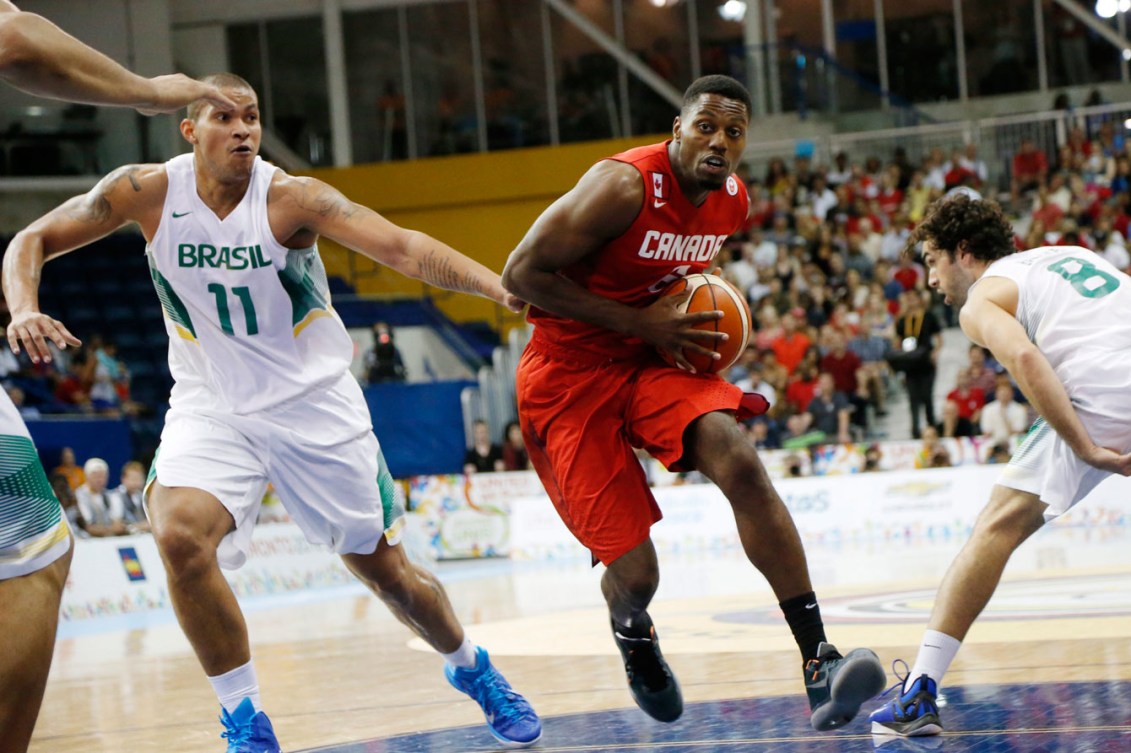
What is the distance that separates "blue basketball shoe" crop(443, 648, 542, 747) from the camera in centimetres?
504

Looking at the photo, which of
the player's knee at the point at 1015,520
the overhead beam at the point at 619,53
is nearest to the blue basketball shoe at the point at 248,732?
the player's knee at the point at 1015,520

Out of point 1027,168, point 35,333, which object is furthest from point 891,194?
point 35,333

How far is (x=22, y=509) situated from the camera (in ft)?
10.2

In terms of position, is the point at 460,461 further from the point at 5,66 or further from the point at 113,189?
the point at 5,66

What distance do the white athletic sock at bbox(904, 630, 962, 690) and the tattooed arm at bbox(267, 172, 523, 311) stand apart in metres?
1.78

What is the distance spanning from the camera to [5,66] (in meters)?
2.80

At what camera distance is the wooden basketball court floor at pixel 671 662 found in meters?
4.86

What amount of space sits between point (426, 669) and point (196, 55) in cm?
2197

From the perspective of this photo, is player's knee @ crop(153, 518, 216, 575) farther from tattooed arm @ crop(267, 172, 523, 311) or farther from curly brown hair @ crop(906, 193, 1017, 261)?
curly brown hair @ crop(906, 193, 1017, 261)

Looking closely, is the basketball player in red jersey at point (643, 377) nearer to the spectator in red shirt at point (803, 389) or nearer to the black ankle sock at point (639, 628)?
the black ankle sock at point (639, 628)

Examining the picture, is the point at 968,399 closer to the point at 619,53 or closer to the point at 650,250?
the point at 650,250

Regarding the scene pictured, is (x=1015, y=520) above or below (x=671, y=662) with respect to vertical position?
above

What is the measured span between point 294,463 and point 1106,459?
273 centimetres

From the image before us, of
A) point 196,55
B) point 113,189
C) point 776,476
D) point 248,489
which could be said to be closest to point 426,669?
point 248,489
